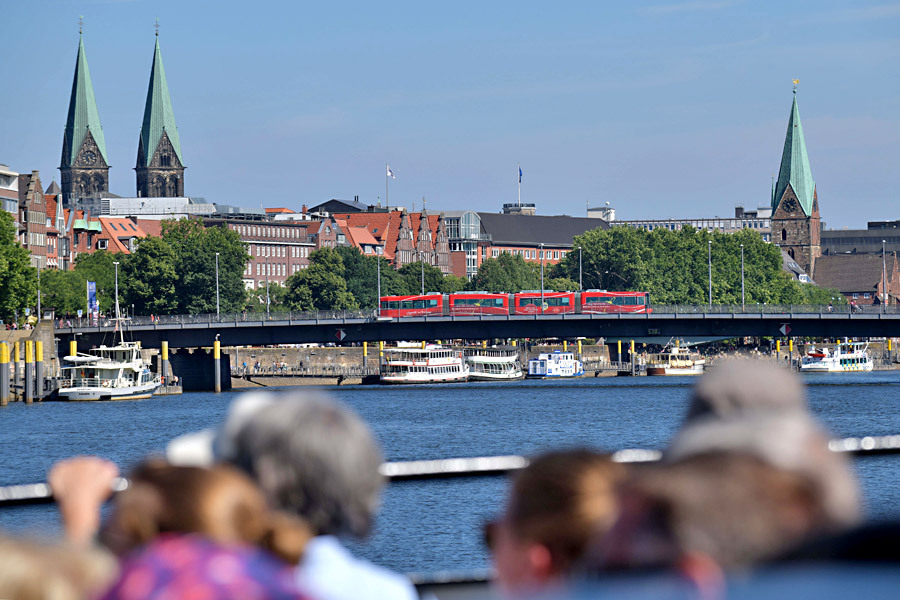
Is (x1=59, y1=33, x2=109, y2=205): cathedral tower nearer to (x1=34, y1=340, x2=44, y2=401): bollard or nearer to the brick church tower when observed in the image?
the brick church tower

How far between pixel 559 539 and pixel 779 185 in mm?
171157

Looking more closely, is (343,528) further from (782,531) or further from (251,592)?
(782,531)

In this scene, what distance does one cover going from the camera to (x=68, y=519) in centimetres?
209

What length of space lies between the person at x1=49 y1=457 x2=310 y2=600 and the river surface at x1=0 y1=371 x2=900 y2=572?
11.3 metres

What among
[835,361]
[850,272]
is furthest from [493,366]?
[850,272]

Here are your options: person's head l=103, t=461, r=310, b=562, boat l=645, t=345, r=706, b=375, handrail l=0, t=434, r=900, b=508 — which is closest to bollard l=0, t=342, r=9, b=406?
boat l=645, t=345, r=706, b=375

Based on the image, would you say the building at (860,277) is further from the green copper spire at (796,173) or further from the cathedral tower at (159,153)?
the cathedral tower at (159,153)

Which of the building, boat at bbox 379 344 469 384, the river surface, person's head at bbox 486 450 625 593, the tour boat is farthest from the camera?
the building

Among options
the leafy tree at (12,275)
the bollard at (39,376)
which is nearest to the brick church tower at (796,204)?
the leafy tree at (12,275)

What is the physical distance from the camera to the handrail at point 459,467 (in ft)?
9.44

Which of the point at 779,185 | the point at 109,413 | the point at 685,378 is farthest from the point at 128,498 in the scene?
the point at 779,185

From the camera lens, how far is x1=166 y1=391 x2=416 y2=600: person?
1875mm

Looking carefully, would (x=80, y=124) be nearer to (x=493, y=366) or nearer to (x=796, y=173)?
(x=796, y=173)

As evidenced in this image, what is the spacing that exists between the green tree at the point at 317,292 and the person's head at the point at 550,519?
10346cm
